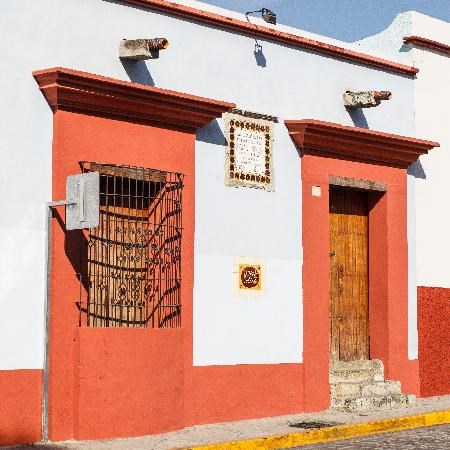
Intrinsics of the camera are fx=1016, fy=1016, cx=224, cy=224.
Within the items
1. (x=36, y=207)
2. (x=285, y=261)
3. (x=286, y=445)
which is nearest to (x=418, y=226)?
(x=285, y=261)

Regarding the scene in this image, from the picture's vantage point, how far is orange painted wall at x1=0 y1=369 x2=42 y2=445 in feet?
30.6

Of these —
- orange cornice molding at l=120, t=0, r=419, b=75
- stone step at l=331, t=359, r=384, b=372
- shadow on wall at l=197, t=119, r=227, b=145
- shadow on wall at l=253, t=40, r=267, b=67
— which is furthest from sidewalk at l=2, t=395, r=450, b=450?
orange cornice molding at l=120, t=0, r=419, b=75

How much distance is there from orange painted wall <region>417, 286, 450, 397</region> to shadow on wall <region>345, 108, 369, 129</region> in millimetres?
2403

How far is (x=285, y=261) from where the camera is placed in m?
12.2

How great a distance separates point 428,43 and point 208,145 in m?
4.49

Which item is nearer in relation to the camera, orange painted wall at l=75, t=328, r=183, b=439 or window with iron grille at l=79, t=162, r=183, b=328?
orange painted wall at l=75, t=328, r=183, b=439

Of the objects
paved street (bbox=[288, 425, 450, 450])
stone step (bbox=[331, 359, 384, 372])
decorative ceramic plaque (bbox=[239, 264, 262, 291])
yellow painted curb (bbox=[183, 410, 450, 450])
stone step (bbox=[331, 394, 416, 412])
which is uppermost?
decorative ceramic plaque (bbox=[239, 264, 262, 291])

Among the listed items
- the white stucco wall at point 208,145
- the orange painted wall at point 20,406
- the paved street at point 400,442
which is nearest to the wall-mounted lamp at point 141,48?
the white stucco wall at point 208,145

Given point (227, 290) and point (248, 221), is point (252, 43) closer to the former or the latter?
point (248, 221)

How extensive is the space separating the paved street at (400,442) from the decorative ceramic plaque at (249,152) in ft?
10.4

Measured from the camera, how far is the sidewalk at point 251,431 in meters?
9.45

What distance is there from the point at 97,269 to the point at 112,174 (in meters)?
0.98

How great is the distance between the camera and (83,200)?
9.26 m

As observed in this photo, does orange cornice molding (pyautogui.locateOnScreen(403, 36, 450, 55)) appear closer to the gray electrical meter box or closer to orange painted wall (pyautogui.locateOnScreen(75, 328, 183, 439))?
orange painted wall (pyautogui.locateOnScreen(75, 328, 183, 439))
